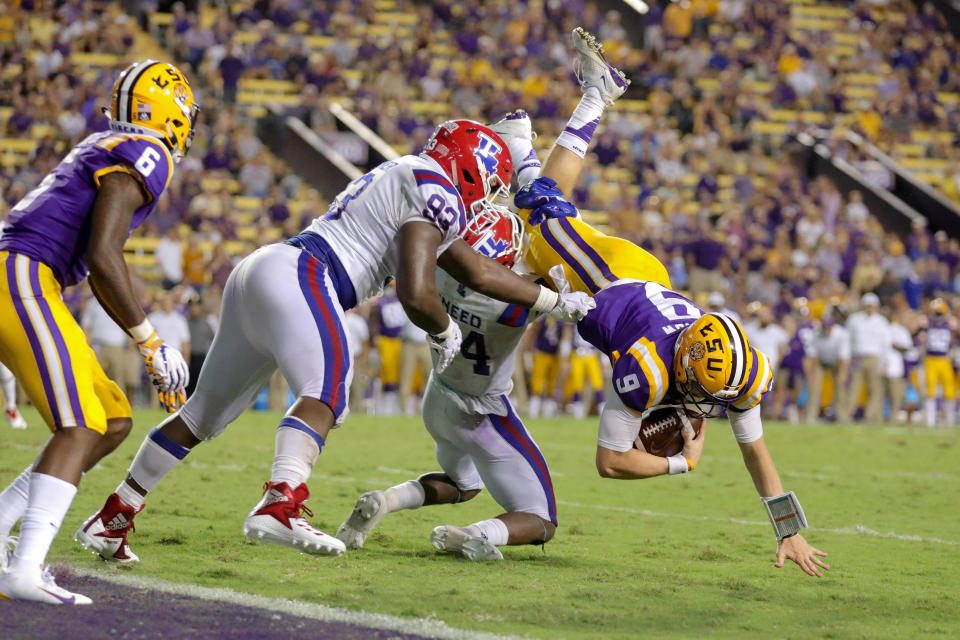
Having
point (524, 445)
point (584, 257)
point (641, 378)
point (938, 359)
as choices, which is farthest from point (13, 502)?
point (938, 359)

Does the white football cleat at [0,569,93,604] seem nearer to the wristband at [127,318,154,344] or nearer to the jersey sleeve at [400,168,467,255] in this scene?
the wristband at [127,318,154,344]

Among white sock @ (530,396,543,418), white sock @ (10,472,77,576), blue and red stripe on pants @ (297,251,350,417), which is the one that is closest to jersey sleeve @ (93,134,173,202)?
blue and red stripe on pants @ (297,251,350,417)

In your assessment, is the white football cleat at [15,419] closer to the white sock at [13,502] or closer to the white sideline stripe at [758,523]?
the white sideline stripe at [758,523]

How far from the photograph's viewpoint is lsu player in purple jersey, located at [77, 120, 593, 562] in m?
4.03

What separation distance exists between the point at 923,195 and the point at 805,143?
2.26m

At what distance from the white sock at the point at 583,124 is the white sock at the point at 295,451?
2681 millimetres

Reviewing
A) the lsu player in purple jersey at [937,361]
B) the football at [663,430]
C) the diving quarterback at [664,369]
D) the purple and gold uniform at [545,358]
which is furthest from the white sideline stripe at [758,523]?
the lsu player in purple jersey at [937,361]

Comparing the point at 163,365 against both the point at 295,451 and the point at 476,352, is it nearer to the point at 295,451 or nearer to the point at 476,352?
the point at 295,451

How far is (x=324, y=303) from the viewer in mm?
4184

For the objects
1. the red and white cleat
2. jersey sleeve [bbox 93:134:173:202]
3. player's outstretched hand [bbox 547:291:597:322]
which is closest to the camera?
jersey sleeve [bbox 93:134:173:202]

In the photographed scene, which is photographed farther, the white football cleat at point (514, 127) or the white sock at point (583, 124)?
the white sock at point (583, 124)

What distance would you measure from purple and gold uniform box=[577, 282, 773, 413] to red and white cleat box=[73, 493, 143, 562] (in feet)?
6.42

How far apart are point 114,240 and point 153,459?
109cm

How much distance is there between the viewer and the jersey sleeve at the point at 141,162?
4.02m
